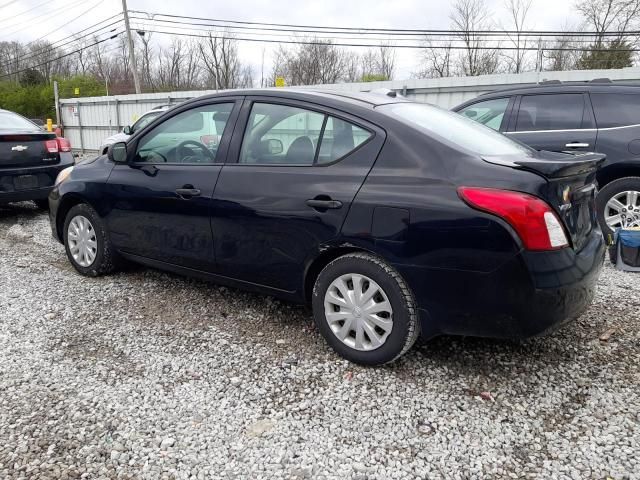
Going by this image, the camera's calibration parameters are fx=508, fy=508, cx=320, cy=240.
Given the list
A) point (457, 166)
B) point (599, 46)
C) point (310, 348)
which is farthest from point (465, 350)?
point (599, 46)

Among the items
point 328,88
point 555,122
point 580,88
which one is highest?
point 328,88

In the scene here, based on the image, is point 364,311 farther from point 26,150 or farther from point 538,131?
point 26,150

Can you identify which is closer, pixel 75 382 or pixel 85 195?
pixel 75 382

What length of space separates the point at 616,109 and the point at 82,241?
544 cm

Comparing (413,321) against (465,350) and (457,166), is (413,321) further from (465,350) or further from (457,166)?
(457,166)

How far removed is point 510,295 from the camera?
2.46 meters

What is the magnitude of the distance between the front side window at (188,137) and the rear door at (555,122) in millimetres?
3716

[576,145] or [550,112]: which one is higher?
[550,112]

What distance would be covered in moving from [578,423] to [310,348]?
1528mm

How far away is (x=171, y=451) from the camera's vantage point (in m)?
2.26

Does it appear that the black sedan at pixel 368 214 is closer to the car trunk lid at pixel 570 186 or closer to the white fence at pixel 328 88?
the car trunk lid at pixel 570 186

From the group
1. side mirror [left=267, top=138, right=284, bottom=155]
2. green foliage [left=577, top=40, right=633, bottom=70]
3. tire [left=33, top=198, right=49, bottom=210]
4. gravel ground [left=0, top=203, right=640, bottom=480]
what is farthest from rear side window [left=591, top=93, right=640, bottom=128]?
green foliage [left=577, top=40, right=633, bottom=70]

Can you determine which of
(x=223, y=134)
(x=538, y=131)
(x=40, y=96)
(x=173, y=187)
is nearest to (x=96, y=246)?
(x=173, y=187)

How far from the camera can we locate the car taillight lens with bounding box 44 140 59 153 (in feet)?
22.7
